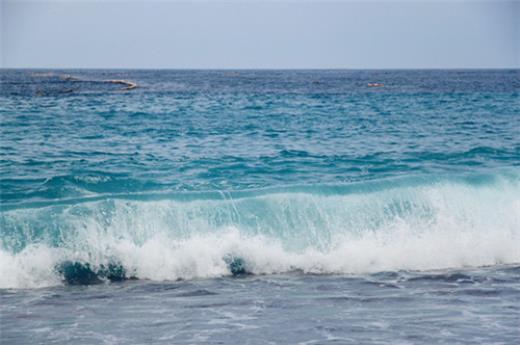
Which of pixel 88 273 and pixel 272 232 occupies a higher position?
pixel 272 232

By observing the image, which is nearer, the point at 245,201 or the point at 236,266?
the point at 236,266

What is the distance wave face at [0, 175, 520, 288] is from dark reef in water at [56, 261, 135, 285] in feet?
0.25

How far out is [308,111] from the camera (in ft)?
102

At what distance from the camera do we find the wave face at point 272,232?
11.0m

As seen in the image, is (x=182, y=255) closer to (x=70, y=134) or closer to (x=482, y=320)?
(x=482, y=320)

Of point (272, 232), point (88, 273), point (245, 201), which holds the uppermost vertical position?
point (245, 201)

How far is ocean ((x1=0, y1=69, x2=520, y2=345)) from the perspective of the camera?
8164mm

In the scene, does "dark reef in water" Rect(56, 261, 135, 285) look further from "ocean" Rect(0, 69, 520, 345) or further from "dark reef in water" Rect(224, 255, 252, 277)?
"dark reef in water" Rect(224, 255, 252, 277)

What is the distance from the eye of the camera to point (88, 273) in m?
10.7

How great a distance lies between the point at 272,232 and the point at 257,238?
2.02 ft

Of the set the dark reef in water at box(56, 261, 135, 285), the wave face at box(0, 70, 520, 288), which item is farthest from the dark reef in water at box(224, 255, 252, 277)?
the dark reef in water at box(56, 261, 135, 285)

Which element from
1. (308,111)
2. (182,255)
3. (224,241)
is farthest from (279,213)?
(308,111)

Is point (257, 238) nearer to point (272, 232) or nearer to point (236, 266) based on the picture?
point (272, 232)

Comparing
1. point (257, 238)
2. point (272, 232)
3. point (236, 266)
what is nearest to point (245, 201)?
point (272, 232)
